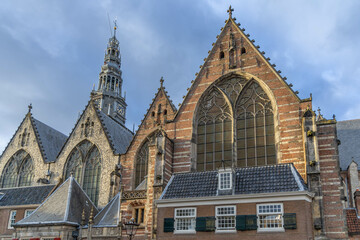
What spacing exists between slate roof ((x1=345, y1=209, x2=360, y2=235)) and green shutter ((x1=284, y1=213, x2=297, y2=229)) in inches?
220

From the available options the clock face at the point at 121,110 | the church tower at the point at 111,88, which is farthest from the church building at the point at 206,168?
the clock face at the point at 121,110

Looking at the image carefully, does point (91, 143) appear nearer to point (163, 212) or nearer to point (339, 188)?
point (163, 212)

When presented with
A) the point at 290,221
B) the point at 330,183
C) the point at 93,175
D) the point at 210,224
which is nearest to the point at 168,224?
the point at 210,224

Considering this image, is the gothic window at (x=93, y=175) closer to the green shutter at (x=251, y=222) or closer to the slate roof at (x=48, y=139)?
the slate roof at (x=48, y=139)

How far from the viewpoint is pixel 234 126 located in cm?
2883

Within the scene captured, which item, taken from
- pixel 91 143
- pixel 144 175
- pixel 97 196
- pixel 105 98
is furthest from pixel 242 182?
pixel 105 98

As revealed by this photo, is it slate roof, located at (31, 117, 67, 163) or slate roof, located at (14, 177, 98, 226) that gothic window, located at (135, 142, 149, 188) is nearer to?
slate roof, located at (14, 177, 98, 226)

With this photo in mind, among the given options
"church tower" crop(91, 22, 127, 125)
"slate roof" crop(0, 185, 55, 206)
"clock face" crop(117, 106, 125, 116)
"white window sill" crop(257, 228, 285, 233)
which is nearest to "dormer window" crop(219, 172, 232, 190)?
"white window sill" crop(257, 228, 285, 233)

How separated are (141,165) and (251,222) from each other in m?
14.8

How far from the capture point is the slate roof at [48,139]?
4074 centimetres

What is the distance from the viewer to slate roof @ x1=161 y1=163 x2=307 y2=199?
21375 mm

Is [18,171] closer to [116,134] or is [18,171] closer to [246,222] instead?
[116,134]

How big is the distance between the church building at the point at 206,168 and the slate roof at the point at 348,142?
11 centimetres

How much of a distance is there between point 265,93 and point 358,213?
1011 centimetres
